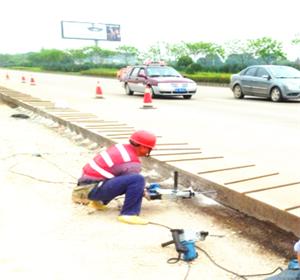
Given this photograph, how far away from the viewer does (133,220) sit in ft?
14.1

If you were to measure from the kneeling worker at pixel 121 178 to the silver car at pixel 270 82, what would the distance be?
41.7 ft

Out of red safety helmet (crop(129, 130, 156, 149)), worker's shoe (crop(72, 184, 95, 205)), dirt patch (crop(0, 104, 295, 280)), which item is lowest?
dirt patch (crop(0, 104, 295, 280))

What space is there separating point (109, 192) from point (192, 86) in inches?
576

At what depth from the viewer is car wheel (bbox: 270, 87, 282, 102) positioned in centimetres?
1656

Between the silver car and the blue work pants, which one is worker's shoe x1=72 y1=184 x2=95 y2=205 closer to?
the blue work pants

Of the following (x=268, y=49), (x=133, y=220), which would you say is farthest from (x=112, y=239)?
(x=268, y=49)

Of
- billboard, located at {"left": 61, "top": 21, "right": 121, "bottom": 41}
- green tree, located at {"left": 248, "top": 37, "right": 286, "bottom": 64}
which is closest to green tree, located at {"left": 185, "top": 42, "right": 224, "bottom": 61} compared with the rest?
green tree, located at {"left": 248, "top": 37, "right": 286, "bottom": 64}

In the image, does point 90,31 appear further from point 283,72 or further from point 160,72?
point 283,72

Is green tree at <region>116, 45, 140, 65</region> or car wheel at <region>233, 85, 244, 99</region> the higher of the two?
green tree at <region>116, 45, 140, 65</region>

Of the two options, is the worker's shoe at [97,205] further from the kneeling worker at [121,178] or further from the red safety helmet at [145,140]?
the red safety helmet at [145,140]

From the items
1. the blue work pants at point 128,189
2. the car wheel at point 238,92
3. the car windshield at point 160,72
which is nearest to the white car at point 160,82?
the car windshield at point 160,72

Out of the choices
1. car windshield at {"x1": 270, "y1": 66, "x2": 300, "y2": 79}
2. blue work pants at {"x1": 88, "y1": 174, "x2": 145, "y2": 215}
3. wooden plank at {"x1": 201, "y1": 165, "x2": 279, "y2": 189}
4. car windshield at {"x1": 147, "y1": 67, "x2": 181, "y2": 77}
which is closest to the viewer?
blue work pants at {"x1": 88, "y1": 174, "x2": 145, "y2": 215}

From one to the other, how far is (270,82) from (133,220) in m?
13.5

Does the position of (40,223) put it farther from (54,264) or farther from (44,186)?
(44,186)
